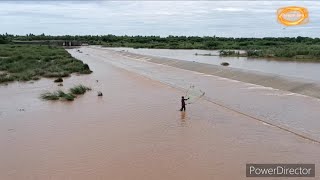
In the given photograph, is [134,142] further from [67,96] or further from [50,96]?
[50,96]

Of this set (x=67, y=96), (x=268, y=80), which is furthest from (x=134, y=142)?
(x=268, y=80)

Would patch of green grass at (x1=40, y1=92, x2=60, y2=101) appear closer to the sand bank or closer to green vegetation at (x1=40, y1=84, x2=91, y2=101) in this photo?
green vegetation at (x1=40, y1=84, x2=91, y2=101)

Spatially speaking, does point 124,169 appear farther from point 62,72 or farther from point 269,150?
point 62,72

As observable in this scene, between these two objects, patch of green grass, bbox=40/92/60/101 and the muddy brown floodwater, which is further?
patch of green grass, bbox=40/92/60/101

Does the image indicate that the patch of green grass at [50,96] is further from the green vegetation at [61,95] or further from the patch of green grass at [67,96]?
the patch of green grass at [67,96]

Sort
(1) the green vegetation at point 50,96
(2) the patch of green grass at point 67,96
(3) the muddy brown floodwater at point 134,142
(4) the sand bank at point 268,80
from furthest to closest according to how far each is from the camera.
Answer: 1. (4) the sand bank at point 268,80
2. (1) the green vegetation at point 50,96
3. (2) the patch of green grass at point 67,96
4. (3) the muddy brown floodwater at point 134,142

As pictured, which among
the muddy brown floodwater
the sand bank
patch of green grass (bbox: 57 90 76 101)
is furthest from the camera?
the sand bank

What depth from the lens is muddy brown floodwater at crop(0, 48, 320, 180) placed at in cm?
998

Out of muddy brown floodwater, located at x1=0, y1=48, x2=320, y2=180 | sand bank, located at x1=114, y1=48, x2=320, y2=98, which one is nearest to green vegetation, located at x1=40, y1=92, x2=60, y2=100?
muddy brown floodwater, located at x1=0, y1=48, x2=320, y2=180

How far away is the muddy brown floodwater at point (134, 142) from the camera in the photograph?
998 cm

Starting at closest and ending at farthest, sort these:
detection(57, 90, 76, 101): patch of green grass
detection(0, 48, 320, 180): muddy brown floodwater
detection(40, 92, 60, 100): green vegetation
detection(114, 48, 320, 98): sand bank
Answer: detection(0, 48, 320, 180): muddy brown floodwater
detection(57, 90, 76, 101): patch of green grass
detection(40, 92, 60, 100): green vegetation
detection(114, 48, 320, 98): sand bank

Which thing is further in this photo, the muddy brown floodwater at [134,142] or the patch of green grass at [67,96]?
the patch of green grass at [67,96]

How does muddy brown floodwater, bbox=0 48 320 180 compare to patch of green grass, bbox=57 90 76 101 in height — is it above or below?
below

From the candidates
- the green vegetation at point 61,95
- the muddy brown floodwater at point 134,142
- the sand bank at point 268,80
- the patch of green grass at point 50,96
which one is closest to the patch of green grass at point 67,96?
the green vegetation at point 61,95
